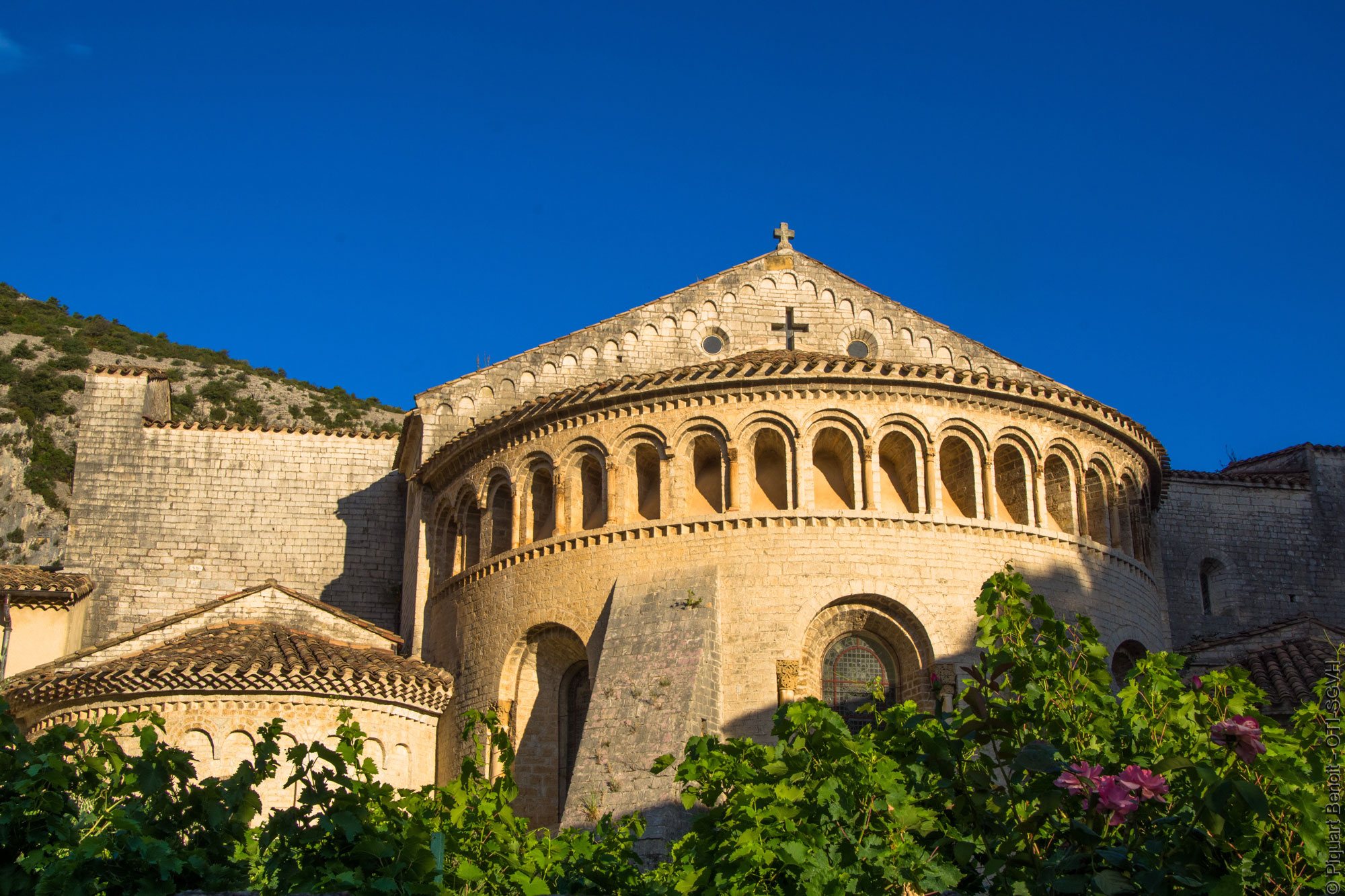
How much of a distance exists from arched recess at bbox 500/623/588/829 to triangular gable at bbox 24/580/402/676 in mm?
3072

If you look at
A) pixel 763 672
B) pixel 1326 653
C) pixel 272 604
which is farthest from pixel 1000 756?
pixel 272 604

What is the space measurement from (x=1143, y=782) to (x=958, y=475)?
13532 millimetres

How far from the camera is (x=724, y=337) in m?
23.7

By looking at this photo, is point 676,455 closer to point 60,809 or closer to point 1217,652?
Answer: point 1217,652

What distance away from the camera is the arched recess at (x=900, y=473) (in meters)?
19.4

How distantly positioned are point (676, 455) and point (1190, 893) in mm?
13311

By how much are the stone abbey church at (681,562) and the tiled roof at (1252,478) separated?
18.1 feet

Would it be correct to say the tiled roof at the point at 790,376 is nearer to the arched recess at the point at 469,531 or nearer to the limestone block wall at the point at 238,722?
the arched recess at the point at 469,531

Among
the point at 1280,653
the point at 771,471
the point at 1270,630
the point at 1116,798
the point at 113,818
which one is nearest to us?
the point at 1116,798

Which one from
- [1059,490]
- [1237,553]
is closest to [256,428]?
[1059,490]

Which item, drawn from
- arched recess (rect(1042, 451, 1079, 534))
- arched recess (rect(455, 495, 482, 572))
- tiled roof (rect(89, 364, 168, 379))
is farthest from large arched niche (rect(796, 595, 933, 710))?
tiled roof (rect(89, 364, 168, 379))

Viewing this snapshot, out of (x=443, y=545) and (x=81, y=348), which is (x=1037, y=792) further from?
(x=81, y=348)

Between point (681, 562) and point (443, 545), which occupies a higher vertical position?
point (443, 545)

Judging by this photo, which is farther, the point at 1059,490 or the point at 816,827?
the point at 1059,490
